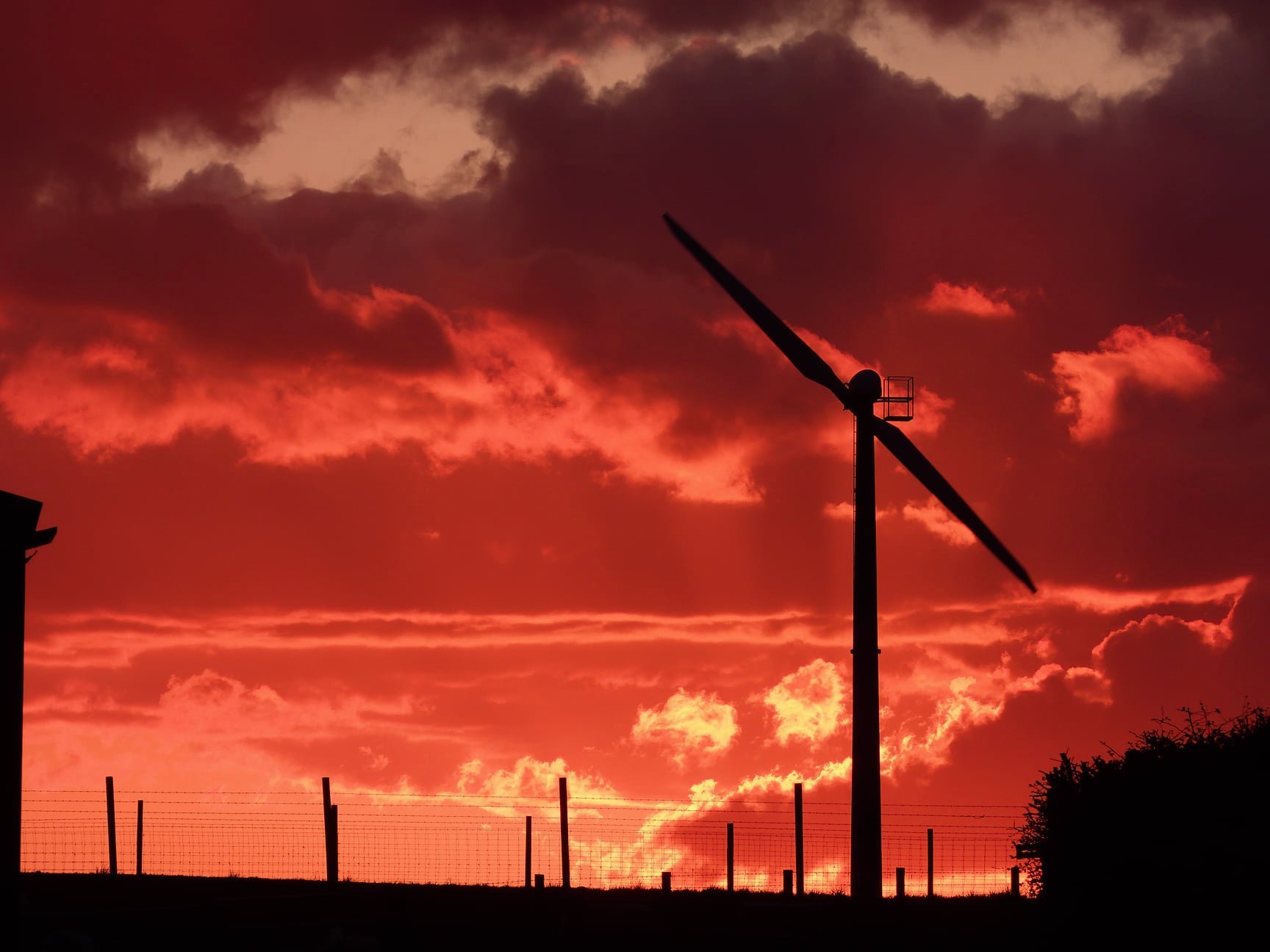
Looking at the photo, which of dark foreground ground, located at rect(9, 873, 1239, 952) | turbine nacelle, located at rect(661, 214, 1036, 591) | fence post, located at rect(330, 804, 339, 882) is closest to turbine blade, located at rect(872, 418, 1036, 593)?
turbine nacelle, located at rect(661, 214, 1036, 591)

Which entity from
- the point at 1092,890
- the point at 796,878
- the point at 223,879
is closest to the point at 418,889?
the point at 223,879

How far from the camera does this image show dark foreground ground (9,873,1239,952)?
113ft

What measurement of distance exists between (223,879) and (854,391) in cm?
2114

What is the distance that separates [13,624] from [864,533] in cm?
2177

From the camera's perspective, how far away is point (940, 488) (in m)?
49.6

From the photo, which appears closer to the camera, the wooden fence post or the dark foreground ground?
the dark foreground ground

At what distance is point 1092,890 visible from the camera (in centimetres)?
3478

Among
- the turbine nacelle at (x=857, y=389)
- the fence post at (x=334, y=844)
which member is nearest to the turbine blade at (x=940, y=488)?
the turbine nacelle at (x=857, y=389)

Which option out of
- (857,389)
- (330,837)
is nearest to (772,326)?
(857,389)

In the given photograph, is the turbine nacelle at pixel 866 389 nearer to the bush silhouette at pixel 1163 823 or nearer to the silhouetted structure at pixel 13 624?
the bush silhouette at pixel 1163 823

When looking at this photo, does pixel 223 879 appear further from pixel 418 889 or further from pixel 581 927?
pixel 581 927

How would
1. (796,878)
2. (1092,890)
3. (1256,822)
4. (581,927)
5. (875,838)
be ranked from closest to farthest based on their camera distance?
1. (1256,822)
2. (1092,890)
3. (581,927)
4. (875,838)
5. (796,878)

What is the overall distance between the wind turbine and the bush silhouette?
17.6ft

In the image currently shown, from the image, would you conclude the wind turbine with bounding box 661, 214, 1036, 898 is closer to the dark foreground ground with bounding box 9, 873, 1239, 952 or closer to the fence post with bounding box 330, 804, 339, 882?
the dark foreground ground with bounding box 9, 873, 1239, 952
